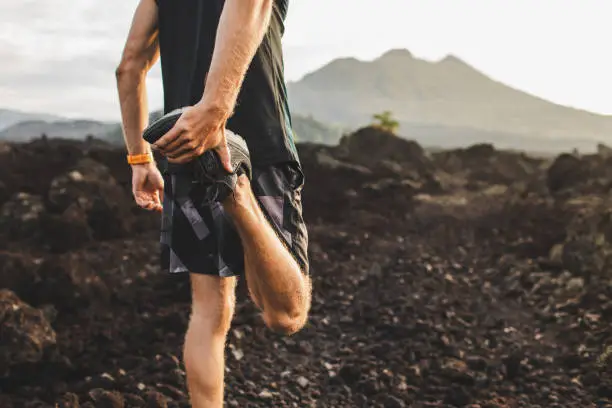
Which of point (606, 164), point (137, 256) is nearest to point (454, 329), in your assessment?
point (137, 256)

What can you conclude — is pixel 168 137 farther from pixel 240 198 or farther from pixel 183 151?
pixel 240 198

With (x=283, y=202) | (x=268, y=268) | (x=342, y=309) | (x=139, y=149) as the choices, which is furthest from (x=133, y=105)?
(x=342, y=309)

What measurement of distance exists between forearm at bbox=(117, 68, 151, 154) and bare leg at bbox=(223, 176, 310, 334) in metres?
0.77

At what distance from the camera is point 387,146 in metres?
16.8

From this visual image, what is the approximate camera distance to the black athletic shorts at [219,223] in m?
2.22

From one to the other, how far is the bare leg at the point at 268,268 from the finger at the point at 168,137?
21cm

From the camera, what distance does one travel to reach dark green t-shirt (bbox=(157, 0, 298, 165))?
2151 millimetres

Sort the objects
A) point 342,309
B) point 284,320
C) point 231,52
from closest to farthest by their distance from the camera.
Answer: point 231,52 → point 284,320 → point 342,309

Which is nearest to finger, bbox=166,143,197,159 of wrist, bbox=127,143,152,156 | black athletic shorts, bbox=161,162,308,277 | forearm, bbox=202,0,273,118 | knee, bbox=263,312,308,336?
forearm, bbox=202,0,273,118

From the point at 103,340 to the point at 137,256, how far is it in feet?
6.42

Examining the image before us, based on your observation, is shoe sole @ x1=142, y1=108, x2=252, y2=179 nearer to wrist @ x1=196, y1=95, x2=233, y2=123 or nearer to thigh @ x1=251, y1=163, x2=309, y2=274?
wrist @ x1=196, y1=95, x2=233, y2=123

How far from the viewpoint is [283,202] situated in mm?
2250

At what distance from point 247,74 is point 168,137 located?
527 mm

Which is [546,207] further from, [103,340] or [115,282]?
[103,340]
